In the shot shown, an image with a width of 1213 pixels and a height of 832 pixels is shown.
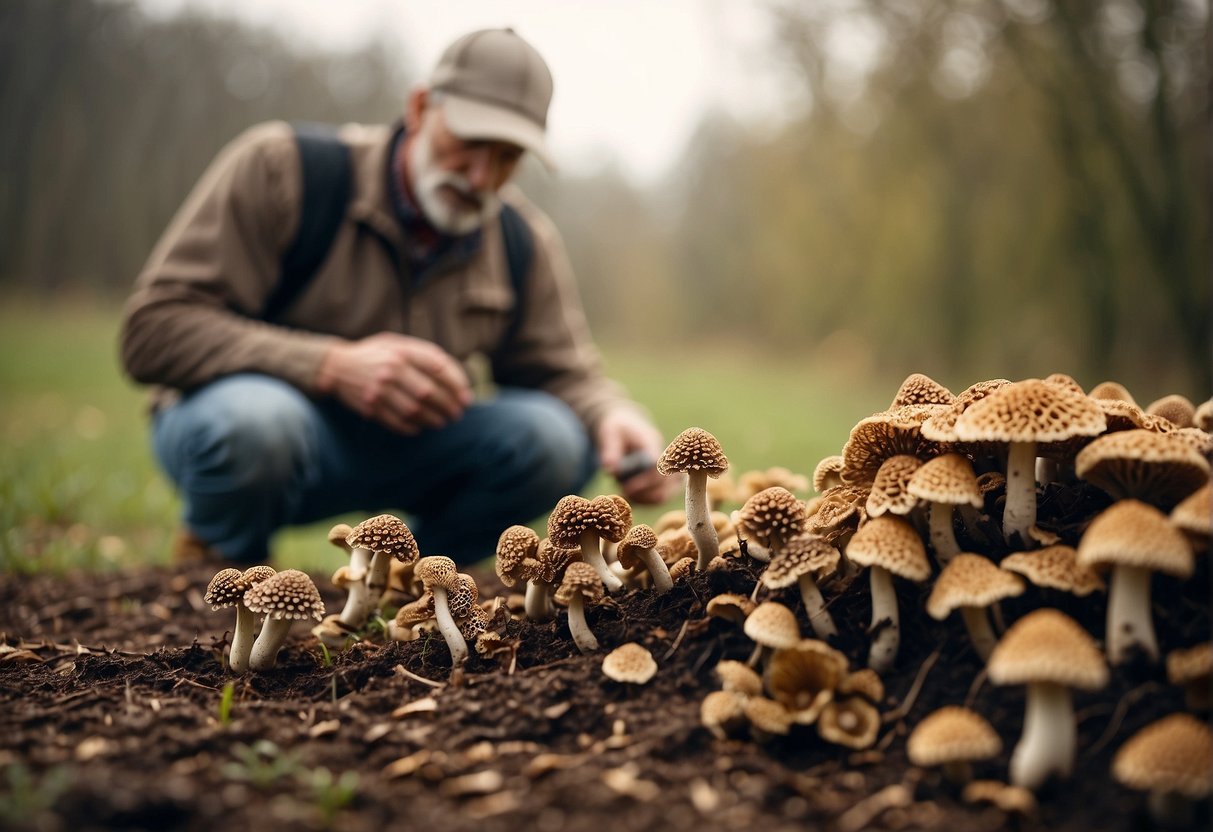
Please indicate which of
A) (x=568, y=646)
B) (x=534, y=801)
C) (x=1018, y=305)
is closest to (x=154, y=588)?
(x=568, y=646)

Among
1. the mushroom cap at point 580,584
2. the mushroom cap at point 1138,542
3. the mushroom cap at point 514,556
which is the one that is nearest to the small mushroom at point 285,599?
the mushroom cap at point 514,556

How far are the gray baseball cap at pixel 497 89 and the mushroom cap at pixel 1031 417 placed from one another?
260 cm

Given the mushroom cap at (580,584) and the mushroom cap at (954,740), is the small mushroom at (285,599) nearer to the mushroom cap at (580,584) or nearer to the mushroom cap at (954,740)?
the mushroom cap at (580,584)

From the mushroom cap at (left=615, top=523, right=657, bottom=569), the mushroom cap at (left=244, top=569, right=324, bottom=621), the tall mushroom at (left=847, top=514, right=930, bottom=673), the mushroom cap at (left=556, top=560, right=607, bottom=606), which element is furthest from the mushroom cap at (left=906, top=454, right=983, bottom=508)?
the mushroom cap at (left=244, top=569, right=324, bottom=621)

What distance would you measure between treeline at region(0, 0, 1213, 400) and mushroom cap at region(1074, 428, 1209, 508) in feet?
17.2

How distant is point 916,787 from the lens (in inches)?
65.4

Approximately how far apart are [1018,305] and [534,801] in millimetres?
14193

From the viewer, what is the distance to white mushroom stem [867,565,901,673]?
6.50 ft

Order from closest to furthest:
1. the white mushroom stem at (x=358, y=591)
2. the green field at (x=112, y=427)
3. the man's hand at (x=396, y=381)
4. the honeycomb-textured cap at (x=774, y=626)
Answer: the honeycomb-textured cap at (x=774, y=626)
the white mushroom stem at (x=358, y=591)
the man's hand at (x=396, y=381)
the green field at (x=112, y=427)

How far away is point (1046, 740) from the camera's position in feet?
5.25

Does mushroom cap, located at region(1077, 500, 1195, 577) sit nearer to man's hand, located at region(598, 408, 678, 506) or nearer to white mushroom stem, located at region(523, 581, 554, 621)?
white mushroom stem, located at region(523, 581, 554, 621)

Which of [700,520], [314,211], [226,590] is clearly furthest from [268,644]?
[314,211]

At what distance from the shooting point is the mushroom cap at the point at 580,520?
226 cm

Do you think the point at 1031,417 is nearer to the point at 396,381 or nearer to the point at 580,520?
the point at 580,520
